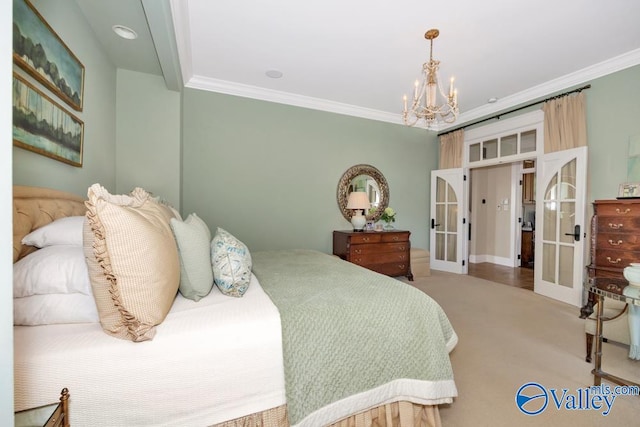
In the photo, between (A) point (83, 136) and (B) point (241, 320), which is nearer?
(B) point (241, 320)

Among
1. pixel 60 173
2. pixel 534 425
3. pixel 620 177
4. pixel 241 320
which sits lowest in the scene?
pixel 534 425

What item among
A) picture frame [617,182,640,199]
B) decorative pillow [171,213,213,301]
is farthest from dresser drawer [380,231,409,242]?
decorative pillow [171,213,213,301]

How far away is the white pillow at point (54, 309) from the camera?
3.26 ft

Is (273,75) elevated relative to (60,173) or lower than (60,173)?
elevated

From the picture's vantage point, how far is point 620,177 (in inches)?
114

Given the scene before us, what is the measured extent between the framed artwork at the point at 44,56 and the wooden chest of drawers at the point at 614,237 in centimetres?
457

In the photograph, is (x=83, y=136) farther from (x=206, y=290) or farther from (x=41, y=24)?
(x=206, y=290)

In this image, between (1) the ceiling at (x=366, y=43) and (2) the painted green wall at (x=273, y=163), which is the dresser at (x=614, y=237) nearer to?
(1) the ceiling at (x=366, y=43)

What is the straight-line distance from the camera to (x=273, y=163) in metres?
3.80

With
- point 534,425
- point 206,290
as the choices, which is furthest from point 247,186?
point 534,425

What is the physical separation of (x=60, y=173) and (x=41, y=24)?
87 centimetres

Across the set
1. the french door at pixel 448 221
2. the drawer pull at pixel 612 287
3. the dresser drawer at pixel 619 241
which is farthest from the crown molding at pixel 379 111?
the drawer pull at pixel 612 287

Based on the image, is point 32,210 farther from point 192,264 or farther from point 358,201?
point 358,201

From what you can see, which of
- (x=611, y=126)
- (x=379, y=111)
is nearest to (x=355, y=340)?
(x=611, y=126)
